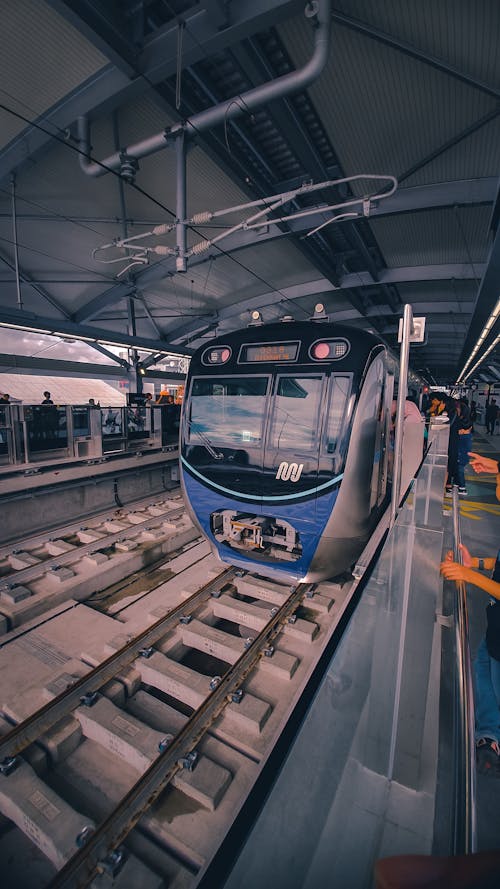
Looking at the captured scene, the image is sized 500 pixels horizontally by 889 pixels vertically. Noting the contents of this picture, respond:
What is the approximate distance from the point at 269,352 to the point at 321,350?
0.67m

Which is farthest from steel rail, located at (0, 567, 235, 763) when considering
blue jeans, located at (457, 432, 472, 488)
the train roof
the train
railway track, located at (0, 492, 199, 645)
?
the train roof

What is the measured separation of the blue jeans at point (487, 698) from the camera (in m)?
2.91

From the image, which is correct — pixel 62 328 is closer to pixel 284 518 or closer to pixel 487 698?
pixel 284 518

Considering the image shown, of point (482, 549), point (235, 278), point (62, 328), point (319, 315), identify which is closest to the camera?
point (319, 315)

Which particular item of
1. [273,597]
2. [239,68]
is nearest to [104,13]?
[239,68]

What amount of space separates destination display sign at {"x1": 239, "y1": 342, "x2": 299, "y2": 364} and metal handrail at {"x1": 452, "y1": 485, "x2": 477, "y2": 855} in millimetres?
3208

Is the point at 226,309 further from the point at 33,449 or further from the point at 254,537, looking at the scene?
the point at 254,537

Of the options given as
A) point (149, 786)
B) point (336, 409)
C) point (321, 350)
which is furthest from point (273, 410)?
point (149, 786)

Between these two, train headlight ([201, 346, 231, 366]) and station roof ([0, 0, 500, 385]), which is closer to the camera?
train headlight ([201, 346, 231, 366])

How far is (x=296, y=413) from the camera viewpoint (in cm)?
441

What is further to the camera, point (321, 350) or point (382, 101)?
point (382, 101)

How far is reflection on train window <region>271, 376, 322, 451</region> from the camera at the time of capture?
429cm

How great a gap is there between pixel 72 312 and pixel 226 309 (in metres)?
7.07

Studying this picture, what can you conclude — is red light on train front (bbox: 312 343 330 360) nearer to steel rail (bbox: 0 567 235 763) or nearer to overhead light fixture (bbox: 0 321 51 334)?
steel rail (bbox: 0 567 235 763)
